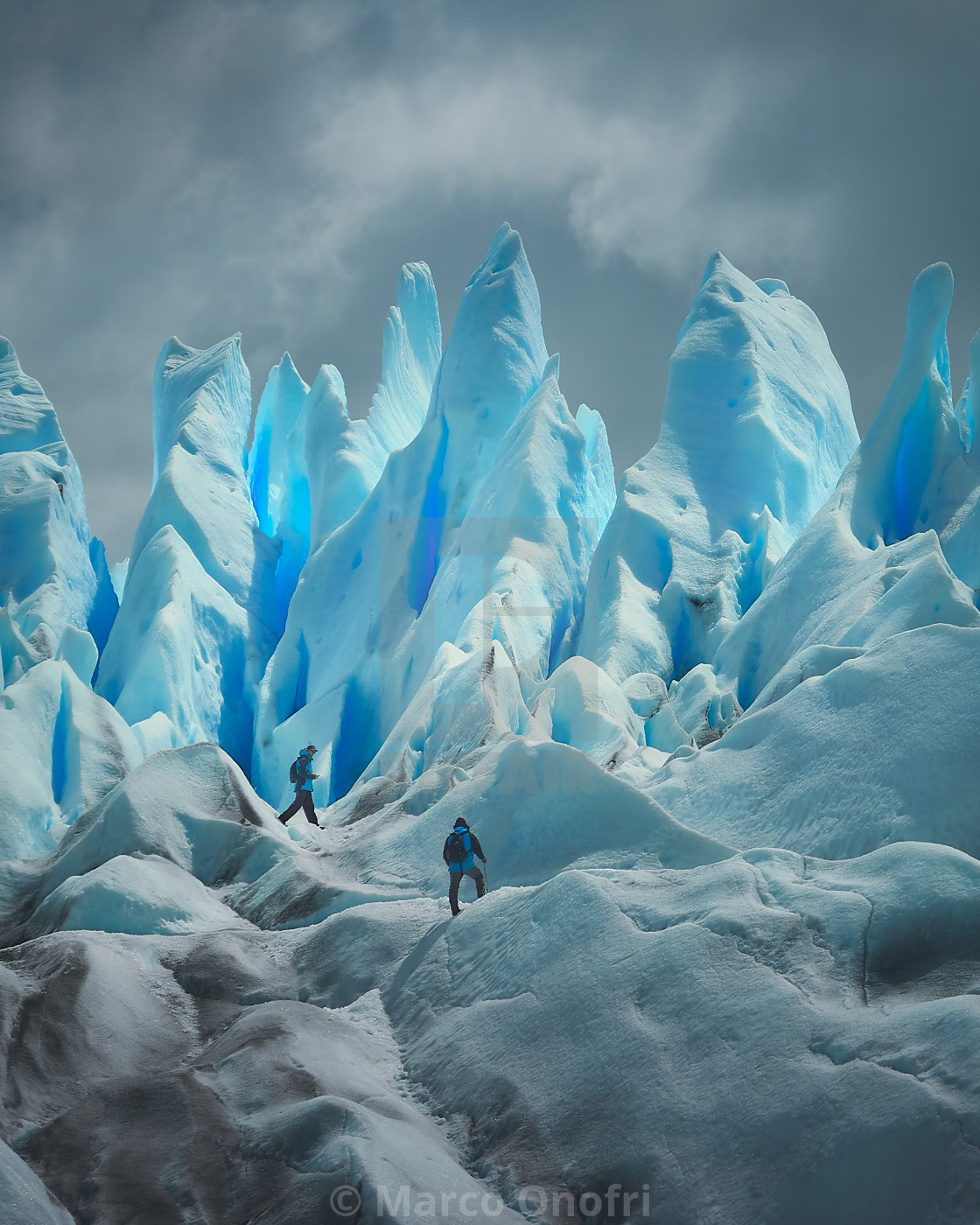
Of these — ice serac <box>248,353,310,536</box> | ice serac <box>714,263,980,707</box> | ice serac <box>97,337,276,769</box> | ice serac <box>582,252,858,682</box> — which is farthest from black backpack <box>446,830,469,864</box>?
ice serac <box>248,353,310,536</box>

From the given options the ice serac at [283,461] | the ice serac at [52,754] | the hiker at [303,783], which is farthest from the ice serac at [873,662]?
the ice serac at [283,461]

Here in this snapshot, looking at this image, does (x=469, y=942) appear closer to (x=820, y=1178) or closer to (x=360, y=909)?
(x=360, y=909)

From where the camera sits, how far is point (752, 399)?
65.1 ft

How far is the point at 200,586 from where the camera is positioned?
21281 millimetres

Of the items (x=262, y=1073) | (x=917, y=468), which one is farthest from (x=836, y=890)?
(x=917, y=468)

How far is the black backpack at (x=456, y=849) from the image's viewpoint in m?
7.89

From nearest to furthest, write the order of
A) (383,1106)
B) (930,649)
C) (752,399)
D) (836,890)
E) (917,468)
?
(383,1106)
(836,890)
(930,649)
(917,468)
(752,399)

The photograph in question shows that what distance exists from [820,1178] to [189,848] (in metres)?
→ 8.37

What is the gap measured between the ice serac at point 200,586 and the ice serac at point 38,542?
1531 millimetres

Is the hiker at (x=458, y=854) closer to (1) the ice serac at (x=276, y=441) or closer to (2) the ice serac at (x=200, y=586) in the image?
(2) the ice serac at (x=200, y=586)

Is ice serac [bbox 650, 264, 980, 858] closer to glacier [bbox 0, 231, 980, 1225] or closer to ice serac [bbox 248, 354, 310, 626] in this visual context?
glacier [bbox 0, 231, 980, 1225]

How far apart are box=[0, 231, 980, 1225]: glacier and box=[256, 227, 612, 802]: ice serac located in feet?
0.34

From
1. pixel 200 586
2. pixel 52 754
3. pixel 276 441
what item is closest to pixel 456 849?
pixel 52 754

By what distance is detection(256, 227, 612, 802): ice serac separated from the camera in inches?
721
